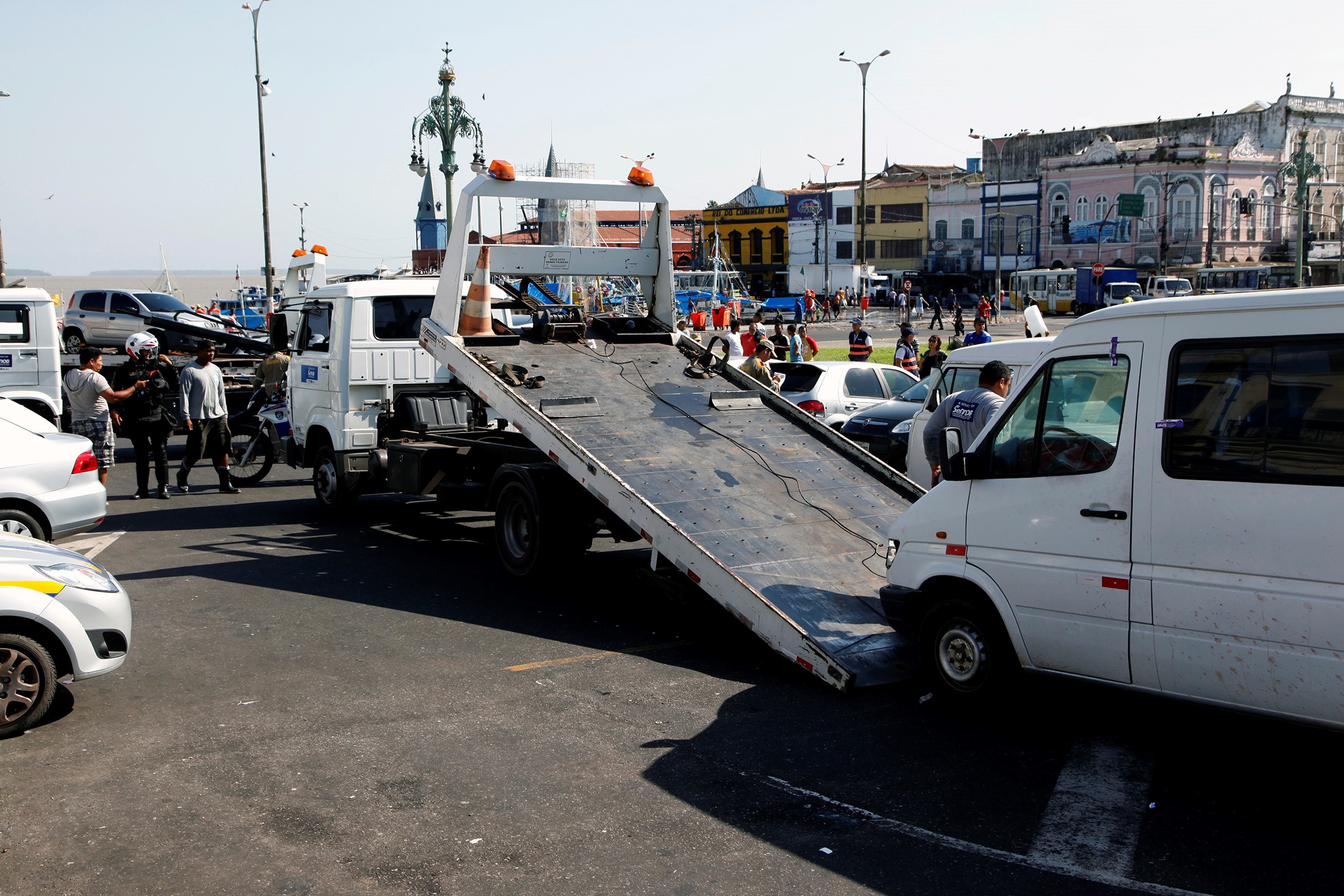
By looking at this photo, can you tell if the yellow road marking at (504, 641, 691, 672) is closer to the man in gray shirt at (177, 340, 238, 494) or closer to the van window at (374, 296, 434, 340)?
the van window at (374, 296, 434, 340)

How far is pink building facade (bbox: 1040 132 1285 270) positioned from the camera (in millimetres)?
65312

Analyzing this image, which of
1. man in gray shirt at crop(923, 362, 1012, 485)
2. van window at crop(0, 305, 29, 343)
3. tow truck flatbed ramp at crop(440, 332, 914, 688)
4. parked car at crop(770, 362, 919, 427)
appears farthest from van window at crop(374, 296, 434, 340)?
man in gray shirt at crop(923, 362, 1012, 485)

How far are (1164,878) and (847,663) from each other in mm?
2390

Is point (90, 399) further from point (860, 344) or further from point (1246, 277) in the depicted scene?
point (1246, 277)

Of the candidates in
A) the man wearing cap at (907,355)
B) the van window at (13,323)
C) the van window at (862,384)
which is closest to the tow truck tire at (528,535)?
the van window at (862,384)

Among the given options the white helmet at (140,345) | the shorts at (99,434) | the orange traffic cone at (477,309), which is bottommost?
the shorts at (99,434)

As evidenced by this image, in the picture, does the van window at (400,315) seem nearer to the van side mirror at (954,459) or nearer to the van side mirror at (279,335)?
the van side mirror at (279,335)

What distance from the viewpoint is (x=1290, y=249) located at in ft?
221

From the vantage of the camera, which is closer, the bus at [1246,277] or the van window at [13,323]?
the van window at [13,323]

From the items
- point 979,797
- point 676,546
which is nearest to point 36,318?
point 676,546

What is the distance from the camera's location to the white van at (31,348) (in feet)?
46.3

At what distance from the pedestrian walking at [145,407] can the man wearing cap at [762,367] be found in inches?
276

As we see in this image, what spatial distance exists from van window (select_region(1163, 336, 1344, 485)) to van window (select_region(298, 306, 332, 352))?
9462 mm

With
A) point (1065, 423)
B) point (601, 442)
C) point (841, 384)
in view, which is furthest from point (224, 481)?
point (1065, 423)
